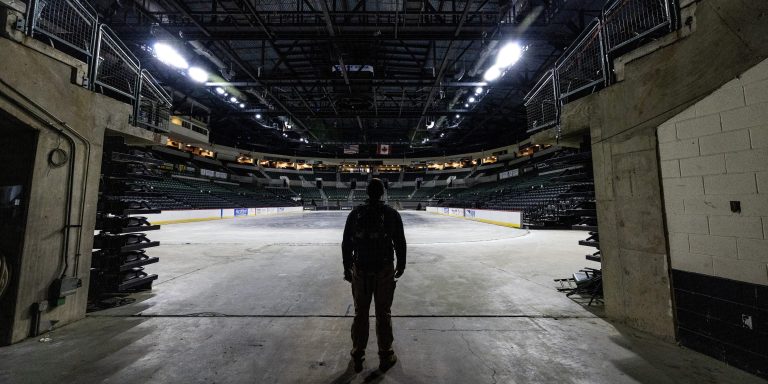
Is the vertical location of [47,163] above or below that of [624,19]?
below

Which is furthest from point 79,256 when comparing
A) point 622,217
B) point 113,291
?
point 622,217

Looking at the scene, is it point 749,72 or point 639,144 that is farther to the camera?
point 639,144

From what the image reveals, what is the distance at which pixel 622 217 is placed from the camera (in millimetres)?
2949

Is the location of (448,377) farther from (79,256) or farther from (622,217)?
(79,256)

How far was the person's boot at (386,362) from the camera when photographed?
2.05 meters

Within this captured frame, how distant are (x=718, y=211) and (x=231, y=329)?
189 inches

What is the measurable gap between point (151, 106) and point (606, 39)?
7.05 m

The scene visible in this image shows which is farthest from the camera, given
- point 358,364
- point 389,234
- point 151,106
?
point 151,106

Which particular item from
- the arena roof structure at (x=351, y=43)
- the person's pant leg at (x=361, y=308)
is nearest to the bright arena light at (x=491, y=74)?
the arena roof structure at (x=351, y=43)

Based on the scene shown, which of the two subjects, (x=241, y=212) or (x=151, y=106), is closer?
(x=151, y=106)

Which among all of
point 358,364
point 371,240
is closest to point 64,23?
point 371,240

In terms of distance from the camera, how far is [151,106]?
14.3 feet

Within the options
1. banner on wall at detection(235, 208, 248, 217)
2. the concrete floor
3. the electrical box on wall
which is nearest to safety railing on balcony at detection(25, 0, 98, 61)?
the electrical box on wall

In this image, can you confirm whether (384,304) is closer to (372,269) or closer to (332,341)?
(372,269)
